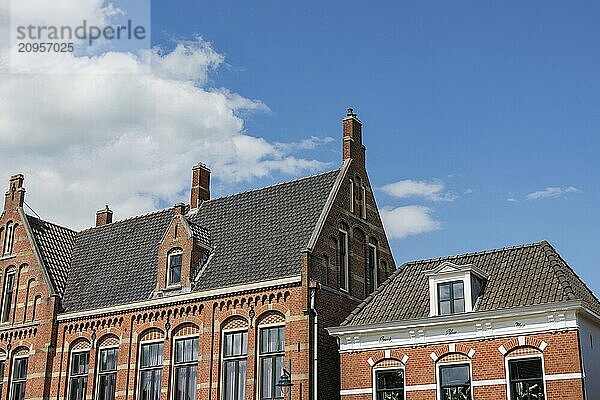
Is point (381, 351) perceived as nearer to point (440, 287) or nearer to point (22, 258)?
point (440, 287)

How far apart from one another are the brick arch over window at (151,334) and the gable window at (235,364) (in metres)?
3.35

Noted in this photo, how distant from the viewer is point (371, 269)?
3528 centimetres

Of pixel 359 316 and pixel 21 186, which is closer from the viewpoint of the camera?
pixel 359 316

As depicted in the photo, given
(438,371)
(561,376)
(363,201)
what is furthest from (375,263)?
(561,376)

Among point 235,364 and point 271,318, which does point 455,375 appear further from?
point 235,364

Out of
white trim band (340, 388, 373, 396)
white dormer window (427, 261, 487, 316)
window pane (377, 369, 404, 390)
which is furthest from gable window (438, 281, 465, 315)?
white trim band (340, 388, 373, 396)

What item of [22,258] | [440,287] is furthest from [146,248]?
[440,287]

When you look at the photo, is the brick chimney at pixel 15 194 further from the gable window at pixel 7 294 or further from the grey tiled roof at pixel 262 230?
the grey tiled roof at pixel 262 230

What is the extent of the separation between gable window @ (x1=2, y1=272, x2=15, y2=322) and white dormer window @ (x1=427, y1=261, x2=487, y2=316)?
21.4 meters

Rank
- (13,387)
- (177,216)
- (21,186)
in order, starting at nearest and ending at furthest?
(177,216), (13,387), (21,186)

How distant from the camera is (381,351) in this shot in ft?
92.0

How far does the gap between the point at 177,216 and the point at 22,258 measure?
928 cm

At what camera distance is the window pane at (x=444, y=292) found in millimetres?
27641

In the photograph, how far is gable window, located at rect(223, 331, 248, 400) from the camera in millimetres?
31234
